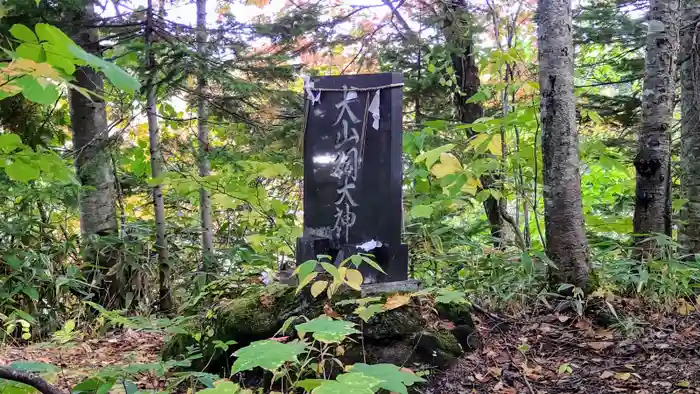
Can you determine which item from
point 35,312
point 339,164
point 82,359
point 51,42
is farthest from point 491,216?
point 51,42

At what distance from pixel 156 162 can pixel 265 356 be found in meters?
3.51

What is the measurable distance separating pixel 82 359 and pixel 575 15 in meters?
6.57

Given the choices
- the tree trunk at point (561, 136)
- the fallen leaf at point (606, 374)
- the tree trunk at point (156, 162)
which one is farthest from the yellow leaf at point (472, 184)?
the tree trunk at point (156, 162)

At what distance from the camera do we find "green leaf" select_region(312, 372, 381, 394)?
121 centimetres

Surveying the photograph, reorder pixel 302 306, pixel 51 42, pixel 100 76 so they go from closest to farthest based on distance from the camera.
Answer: pixel 51 42 < pixel 302 306 < pixel 100 76

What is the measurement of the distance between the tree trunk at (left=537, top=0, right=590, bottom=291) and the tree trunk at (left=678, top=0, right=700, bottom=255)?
176 cm

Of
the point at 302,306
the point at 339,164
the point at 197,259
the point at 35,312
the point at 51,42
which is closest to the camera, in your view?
the point at 51,42

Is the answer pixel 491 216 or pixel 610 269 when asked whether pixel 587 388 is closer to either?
pixel 610 269

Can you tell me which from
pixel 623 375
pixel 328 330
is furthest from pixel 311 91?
pixel 623 375

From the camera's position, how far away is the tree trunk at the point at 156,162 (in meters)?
4.17

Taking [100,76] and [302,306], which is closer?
[302,306]

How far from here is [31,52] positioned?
3.83ft

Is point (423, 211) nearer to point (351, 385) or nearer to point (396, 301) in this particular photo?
point (396, 301)

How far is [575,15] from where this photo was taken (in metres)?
6.04
